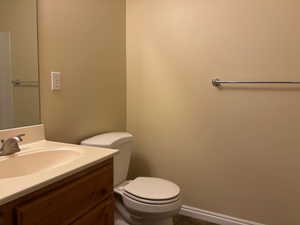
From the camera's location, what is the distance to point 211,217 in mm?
2123

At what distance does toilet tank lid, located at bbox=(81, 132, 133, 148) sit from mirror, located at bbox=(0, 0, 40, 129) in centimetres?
39

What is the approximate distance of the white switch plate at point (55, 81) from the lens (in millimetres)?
1601

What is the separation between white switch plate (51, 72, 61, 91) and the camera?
1.60 m

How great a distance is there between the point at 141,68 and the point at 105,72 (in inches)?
14.8

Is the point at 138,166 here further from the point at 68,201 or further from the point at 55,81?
the point at 68,201

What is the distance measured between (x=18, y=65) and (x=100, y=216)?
3.14 feet

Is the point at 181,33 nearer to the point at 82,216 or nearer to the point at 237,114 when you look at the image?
the point at 237,114

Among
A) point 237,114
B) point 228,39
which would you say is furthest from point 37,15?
point 237,114

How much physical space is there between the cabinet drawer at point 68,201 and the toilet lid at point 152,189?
41 centimetres

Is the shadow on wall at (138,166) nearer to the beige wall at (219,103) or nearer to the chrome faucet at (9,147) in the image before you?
the beige wall at (219,103)

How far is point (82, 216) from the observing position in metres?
1.15

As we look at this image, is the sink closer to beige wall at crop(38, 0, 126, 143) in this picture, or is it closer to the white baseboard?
beige wall at crop(38, 0, 126, 143)

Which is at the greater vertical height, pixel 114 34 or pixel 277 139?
pixel 114 34

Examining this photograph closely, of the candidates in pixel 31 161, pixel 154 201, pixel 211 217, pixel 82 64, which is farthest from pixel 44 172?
pixel 211 217
